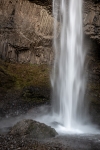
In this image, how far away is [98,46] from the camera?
23.9m

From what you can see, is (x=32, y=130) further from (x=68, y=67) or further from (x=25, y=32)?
(x=25, y=32)

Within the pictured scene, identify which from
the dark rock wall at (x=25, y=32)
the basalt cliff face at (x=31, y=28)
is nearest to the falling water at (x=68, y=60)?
the basalt cliff face at (x=31, y=28)

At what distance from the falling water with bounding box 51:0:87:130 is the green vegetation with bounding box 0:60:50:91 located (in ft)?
3.38

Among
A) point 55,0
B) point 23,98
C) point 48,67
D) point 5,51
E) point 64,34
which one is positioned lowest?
point 23,98

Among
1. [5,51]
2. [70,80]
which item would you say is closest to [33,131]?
[70,80]

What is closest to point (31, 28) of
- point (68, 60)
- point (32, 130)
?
point (68, 60)

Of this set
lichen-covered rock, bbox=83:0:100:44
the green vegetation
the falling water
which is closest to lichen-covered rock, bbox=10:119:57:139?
the falling water

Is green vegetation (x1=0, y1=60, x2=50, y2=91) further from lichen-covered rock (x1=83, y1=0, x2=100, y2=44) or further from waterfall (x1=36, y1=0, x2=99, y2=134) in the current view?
lichen-covered rock (x1=83, y1=0, x2=100, y2=44)

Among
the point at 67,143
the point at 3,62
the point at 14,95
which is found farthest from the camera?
the point at 3,62

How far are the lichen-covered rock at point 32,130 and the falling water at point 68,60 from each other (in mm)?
7539

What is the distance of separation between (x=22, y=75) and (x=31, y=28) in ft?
16.0

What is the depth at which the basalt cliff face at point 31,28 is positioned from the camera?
23.2 meters

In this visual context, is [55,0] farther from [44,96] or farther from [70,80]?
[44,96]

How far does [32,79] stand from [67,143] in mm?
11221
